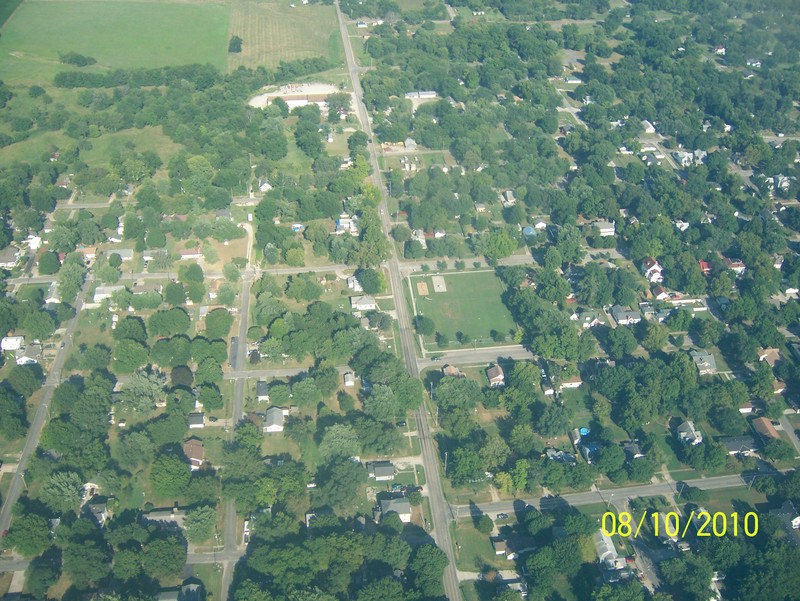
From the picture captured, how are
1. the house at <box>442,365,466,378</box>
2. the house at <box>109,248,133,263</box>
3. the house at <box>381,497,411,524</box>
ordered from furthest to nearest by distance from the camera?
1. the house at <box>109,248,133,263</box>
2. the house at <box>442,365,466,378</box>
3. the house at <box>381,497,411,524</box>

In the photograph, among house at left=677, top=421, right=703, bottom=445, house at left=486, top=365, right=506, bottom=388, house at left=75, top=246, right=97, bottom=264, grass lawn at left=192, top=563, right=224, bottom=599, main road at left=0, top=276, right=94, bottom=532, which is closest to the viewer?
grass lawn at left=192, top=563, right=224, bottom=599

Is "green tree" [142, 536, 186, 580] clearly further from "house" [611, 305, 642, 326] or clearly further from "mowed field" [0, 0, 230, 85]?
"mowed field" [0, 0, 230, 85]

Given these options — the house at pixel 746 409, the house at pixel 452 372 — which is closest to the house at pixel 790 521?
the house at pixel 746 409

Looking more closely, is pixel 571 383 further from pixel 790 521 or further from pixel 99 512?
pixel 99 512

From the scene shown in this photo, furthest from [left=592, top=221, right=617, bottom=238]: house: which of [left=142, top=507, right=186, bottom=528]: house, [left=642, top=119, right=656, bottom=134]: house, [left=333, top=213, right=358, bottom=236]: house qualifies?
[left=142, top=507, right=186, bottom=528]: house

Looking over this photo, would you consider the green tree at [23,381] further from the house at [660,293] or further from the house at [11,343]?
the house at [660,293]

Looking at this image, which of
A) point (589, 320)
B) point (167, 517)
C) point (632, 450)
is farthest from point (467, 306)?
point (167, 517)
